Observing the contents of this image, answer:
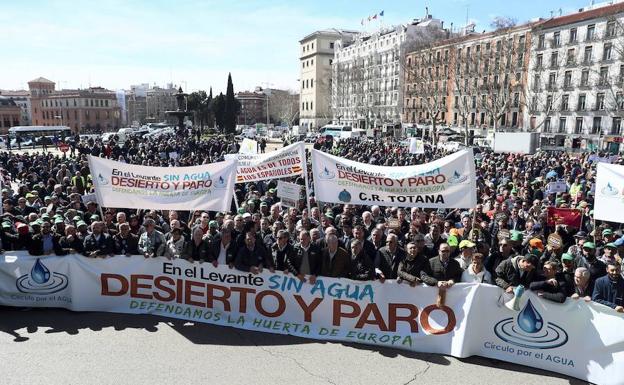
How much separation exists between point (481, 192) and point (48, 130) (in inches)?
2333

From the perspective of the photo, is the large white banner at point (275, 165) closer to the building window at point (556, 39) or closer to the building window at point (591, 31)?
the building window at point (591, 31)

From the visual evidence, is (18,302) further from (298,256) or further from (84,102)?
(84,102)

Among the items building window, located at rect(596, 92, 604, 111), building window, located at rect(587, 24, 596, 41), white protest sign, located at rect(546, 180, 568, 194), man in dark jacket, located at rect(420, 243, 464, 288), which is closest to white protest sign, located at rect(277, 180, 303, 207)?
man in dark jacket, located at rect(420, 243, 464, 288)

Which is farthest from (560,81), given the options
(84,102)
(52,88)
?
(52,88)

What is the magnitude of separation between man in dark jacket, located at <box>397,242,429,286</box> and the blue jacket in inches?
78.1

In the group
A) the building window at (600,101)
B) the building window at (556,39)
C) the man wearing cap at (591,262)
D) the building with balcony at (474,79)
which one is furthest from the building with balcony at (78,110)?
the man wearing cap at (591,262)

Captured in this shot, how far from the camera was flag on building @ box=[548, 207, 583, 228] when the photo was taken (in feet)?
30.9

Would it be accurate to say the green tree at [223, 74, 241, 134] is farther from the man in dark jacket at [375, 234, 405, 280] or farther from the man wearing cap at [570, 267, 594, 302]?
the man wearing cap at [570, 267, 594, 302]

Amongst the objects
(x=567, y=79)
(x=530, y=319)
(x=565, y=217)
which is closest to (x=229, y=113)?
(x=567, y=79)

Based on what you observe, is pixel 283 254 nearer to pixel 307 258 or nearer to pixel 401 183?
pixel 307 258

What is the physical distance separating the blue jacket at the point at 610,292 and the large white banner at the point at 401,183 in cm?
202

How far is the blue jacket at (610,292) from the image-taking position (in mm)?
5199

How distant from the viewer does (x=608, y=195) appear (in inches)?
295

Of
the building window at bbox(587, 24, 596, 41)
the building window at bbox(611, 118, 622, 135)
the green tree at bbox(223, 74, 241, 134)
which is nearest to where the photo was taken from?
the building window at bbox(611, 118, 622, 135)
